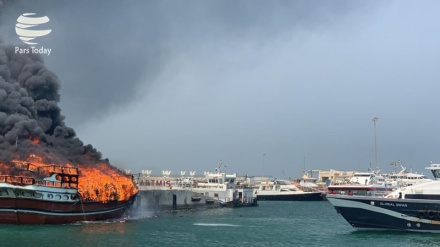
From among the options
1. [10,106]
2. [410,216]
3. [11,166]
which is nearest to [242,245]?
[410,216]

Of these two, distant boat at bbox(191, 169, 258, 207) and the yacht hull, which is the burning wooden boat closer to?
the yacht hull

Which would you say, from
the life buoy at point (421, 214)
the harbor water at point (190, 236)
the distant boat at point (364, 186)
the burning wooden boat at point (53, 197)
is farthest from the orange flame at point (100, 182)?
the distant boat at point (364, 186)

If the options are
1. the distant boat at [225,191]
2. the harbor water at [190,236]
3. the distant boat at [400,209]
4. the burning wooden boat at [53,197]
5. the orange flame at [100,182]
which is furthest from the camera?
the distant boat at [225,191]

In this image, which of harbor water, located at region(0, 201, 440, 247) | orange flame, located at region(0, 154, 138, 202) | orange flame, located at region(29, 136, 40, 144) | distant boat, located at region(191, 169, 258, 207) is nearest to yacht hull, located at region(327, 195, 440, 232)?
harbor water, located at region(0, 201, 440, 247)

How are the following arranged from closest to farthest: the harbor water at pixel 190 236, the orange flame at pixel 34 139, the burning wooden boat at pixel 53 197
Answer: the harbor water at pixel 190 236 → the burning wooden boat at pixel 53 197 → the orange flame at pixel 34 139

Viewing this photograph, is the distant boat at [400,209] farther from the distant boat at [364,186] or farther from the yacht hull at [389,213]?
the distant boat at [364,186]

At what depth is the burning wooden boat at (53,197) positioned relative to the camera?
262 feet

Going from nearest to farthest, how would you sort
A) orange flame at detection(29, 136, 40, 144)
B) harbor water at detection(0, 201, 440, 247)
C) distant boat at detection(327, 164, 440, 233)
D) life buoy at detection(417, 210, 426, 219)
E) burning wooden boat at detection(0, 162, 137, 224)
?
harbor water at detection(0, 201, 440, 247) → distant boat at detection(327, 164, 440, 233) → life buoy at detection(417, 210, 426, 219) → burning wooden boat at detection(0, 162, 137, 224) → orange flame at detection(29, 136, 40, 144)

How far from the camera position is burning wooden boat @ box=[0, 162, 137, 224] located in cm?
7975

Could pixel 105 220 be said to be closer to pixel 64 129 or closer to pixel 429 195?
pixel 64 129

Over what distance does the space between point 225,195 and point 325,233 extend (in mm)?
88190

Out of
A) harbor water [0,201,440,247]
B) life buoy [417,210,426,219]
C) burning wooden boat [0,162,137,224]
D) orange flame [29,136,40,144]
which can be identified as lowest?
harbor water [0,201,440,247]

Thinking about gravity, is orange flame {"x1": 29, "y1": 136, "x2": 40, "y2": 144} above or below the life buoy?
above

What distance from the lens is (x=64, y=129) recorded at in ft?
362
